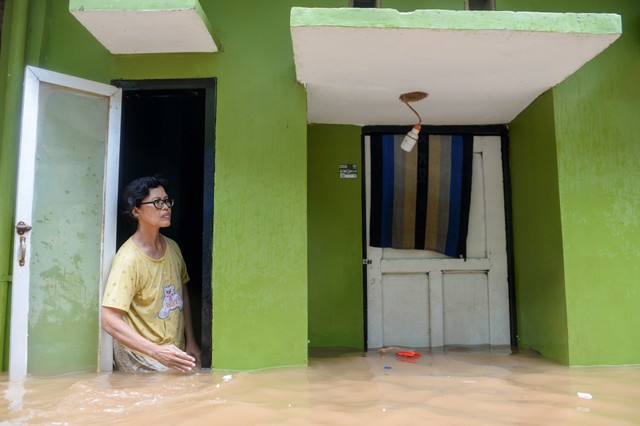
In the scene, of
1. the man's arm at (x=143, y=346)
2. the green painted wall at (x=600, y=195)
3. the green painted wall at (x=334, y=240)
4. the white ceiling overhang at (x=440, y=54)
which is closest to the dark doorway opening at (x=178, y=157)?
the green painted wall at (x=334, y=240)

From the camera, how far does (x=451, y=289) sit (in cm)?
525

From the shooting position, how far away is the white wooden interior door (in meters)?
5.18

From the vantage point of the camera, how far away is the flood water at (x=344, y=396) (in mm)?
2635

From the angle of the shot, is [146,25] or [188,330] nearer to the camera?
[146,25]

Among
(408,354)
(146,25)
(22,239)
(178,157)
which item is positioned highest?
(146,25)

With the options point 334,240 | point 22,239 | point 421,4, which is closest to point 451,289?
point 334,240

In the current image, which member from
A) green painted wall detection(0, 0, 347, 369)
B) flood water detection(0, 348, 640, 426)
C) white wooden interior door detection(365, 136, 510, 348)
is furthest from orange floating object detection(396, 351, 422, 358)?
green painted wall detection(0, 0, 347, 369)

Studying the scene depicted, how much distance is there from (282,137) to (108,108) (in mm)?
1351

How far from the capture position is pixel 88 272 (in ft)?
12.7

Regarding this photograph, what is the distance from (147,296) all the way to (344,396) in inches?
63.8

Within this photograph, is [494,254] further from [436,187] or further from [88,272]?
[88,272]

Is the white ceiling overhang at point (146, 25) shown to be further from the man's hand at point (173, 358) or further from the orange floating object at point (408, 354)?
the orange floating object at point (408, 354)

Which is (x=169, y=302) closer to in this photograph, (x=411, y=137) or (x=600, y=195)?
(x=411, y=137)

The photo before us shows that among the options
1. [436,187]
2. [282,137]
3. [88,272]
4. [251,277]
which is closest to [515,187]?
[436,187]
